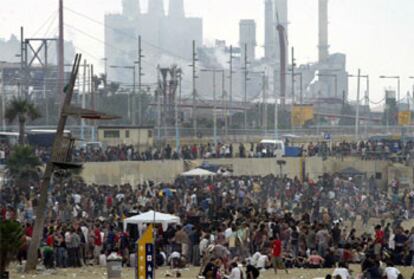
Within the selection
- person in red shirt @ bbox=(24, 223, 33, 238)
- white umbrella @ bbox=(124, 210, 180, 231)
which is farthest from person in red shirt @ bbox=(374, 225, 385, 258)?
person in red shirt @ bbox=(24, 223, 33, 238)

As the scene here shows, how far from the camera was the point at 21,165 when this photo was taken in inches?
1799

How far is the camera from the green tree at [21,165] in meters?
45.5

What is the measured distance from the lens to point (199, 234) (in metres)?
29.6

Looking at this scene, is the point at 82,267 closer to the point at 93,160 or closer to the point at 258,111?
the point at 93,160

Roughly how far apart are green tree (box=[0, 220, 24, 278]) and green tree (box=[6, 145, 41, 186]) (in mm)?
19589

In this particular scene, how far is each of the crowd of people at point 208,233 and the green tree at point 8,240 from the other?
8.90 feet

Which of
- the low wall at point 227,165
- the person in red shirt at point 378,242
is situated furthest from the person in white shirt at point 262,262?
the low wall at point 227,165

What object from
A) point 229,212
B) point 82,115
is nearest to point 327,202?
point 229,212

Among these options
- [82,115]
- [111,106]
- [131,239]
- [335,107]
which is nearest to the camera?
[82,115]

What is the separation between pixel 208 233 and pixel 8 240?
562 cm

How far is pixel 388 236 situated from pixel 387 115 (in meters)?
94.5

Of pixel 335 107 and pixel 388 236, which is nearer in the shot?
pixel 388 236

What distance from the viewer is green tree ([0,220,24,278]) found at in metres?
25.1

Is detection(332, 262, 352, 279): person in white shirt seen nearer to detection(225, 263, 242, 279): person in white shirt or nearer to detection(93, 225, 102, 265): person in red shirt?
detection(225, 263, 242, 279): person in white shirt
